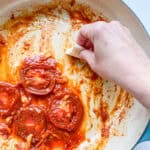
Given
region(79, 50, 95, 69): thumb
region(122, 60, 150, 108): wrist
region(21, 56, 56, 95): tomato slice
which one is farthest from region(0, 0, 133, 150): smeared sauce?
region(122, 60, 150, 108): wrist

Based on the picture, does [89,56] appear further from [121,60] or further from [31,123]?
[31,123]

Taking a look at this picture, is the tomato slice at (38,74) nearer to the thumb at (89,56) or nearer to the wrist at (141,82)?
the thumb at (89,56)

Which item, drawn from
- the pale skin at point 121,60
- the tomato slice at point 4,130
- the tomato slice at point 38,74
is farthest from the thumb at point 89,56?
the tomato slice at point 4,130

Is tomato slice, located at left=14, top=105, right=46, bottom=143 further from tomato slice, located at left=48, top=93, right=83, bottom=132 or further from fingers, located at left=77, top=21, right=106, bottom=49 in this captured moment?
fingers, located at left=77, top=21, right=106, bottom=49

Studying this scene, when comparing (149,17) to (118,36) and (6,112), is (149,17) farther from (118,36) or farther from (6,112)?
(6,112)

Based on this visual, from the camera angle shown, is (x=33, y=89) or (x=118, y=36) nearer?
(x=118, y=36)

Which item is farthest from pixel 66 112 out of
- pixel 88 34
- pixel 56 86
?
pixel 88 34

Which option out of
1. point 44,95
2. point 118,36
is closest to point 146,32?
point 118,36
